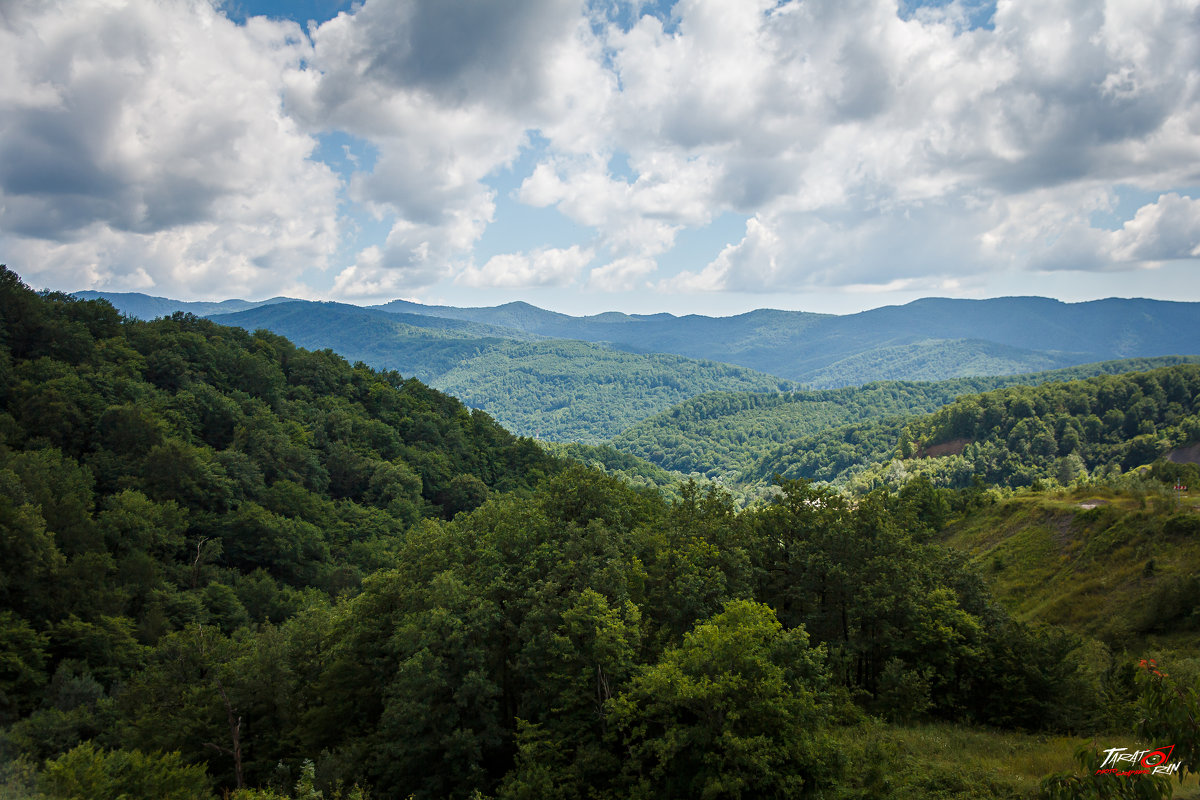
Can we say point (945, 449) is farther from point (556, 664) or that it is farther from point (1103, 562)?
point (556, 664)

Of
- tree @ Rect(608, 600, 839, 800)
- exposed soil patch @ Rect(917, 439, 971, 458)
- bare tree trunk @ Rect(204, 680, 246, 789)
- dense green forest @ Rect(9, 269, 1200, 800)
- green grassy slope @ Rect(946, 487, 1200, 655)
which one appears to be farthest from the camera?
exposed soil patch @ Rect(917, 439, 971, 458)

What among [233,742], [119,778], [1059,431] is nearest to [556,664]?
[119,778]

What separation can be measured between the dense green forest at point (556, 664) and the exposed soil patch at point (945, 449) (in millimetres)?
141809

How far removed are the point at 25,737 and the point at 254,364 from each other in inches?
2397

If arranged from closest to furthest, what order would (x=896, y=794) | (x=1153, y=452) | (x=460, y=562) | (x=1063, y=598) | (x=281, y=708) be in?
(x=896, y=794)
(x=281, y=708)
(x=460, y=562)
(x=1063, y=598)
(x=1153, y=452)

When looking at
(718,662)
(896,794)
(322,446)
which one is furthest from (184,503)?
(896,794)

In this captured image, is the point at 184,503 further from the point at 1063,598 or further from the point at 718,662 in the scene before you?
the point at 1063,598

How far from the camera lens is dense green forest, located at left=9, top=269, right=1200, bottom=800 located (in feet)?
62.3

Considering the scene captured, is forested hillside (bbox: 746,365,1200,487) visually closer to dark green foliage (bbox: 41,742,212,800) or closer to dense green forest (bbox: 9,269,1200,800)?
dense green forest (bbox: 9,269,1200,800)

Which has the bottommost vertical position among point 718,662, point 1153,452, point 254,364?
point 1153,452

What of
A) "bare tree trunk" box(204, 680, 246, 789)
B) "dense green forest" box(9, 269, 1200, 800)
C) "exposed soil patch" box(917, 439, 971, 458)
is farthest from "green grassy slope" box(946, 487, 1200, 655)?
"exposed soil patch" box(917, 439, 971, 458)

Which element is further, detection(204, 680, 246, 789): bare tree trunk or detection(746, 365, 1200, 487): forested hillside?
detection(746, 365, 1200, 487): forested hillside

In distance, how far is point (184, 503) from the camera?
176 feet

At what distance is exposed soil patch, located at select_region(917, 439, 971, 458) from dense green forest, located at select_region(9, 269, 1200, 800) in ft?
465
